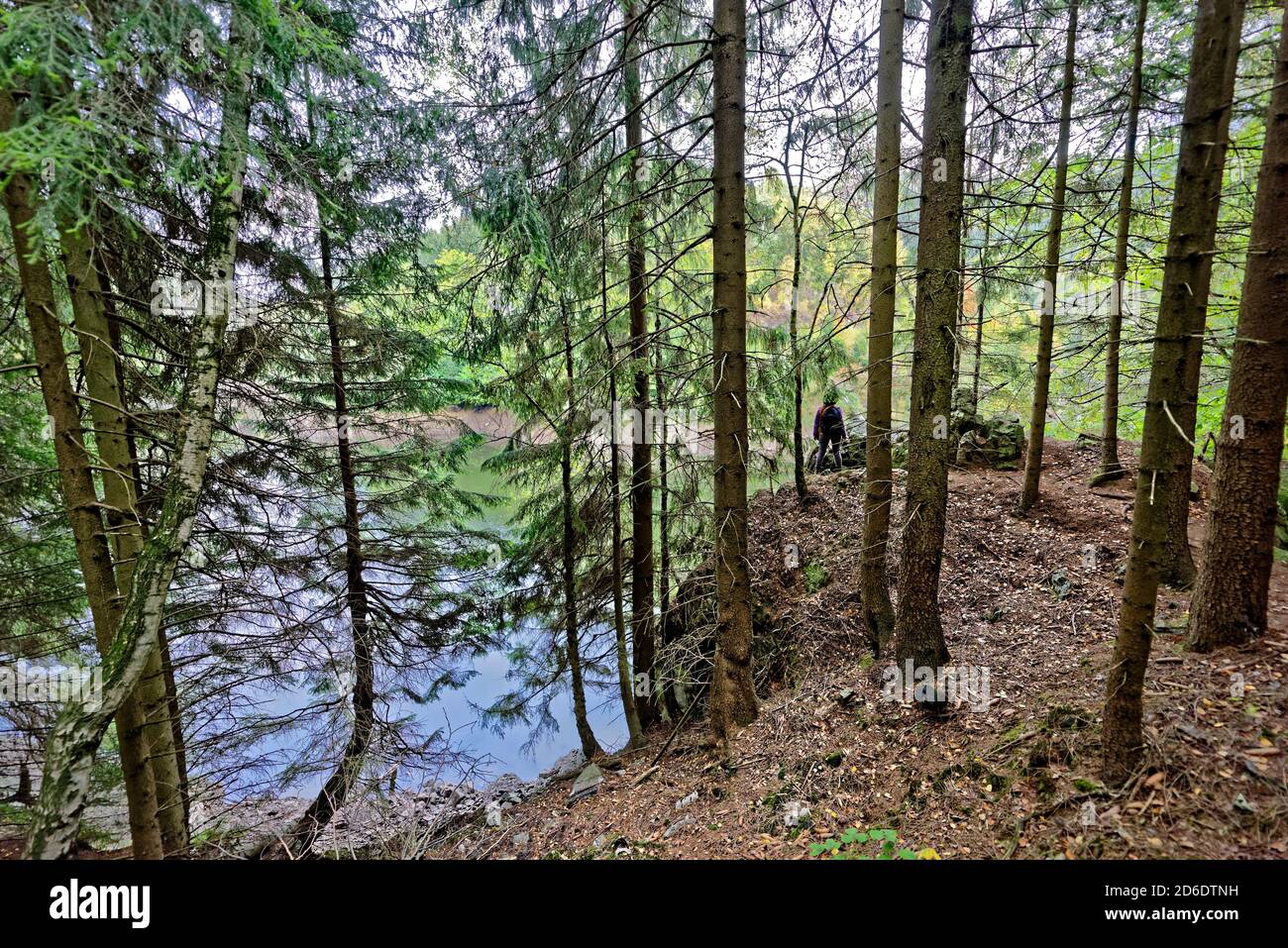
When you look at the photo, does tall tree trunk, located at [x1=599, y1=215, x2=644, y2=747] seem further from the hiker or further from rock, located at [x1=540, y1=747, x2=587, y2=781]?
the hiker

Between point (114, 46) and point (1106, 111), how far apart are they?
29.4 ft

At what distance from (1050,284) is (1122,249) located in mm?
1155

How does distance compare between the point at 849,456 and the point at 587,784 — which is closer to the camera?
the point at 587,784

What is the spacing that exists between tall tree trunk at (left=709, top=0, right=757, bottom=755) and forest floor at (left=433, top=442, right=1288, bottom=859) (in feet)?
2.33

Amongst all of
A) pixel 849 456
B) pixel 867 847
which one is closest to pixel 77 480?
pixel 867 847

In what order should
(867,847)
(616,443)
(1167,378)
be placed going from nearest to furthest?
(1167,378) → (867,847) → (616,443)

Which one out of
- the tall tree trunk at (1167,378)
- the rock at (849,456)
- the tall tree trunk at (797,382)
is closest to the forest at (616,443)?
the tall tree trunk at (1167,378)

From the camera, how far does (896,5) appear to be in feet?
16.8

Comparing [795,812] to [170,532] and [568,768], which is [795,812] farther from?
[568,768]

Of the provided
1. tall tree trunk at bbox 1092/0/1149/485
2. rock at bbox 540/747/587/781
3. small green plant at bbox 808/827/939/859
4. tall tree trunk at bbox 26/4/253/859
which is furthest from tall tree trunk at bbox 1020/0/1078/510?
rock at bbox 540/747/587/781

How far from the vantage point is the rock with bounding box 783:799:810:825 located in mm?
4148

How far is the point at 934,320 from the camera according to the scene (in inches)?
161
